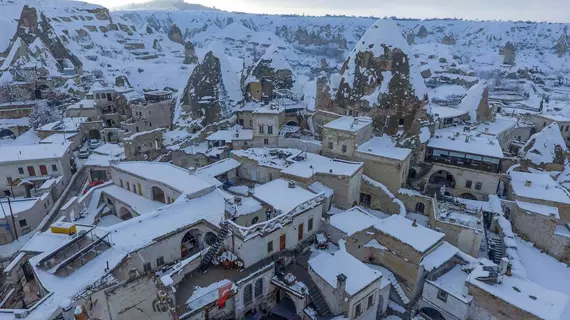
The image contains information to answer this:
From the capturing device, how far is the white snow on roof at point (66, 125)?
5681cm

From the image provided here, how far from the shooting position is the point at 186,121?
5769 cm

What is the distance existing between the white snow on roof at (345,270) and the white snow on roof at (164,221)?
8576mm

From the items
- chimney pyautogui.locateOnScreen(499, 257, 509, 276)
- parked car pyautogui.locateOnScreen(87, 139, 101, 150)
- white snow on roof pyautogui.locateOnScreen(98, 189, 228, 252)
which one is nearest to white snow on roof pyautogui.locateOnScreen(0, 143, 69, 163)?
parked car pyautogui.locateOnScreen(87, 139, 101, 150)

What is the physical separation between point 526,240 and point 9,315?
44720 millimetres

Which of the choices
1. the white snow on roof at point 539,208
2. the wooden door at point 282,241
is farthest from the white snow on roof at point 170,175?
the white snow on roof at point 539,208

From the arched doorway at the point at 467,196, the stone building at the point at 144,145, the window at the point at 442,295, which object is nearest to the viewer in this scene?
the window at the point at 442,295

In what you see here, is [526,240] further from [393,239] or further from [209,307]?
[209,307]

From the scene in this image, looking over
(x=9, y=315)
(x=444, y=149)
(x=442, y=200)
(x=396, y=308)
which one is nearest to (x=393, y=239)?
(x=396, y=308)

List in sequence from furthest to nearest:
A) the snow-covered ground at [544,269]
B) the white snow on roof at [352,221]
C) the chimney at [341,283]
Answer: the snow-covered ground at [544,269]
the white snow on roof at [352,221]
the chimney at [341,283]

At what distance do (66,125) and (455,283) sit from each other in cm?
6079

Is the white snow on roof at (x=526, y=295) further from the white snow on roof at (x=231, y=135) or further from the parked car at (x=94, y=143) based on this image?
the parked car at (x=94, y=143)

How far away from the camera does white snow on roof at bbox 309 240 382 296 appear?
22.8 metres

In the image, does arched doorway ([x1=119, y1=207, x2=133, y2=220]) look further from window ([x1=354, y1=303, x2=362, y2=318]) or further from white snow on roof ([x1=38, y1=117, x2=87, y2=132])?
white snow on roof ([x1=38, y1=117, x2=87, y2=132])

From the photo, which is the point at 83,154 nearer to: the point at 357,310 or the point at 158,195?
the point at 158,195
